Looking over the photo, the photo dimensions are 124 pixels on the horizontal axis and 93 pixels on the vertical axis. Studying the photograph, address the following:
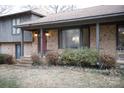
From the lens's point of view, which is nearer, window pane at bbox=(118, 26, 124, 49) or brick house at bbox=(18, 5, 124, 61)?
brick house at bbox=(18, 5, 124, 61)

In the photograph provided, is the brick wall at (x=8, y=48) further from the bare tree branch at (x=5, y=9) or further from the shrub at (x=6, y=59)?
the bare tree branch at (x=5, y=9)

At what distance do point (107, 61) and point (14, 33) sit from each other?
1040 cm

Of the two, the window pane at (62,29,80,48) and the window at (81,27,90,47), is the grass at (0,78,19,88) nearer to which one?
the window at (81,27,90,47)

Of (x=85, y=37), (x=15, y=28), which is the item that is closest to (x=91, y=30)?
(x=85, y=37)

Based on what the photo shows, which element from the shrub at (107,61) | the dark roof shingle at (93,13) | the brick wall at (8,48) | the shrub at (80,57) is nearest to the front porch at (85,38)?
the shrub at (107,61)

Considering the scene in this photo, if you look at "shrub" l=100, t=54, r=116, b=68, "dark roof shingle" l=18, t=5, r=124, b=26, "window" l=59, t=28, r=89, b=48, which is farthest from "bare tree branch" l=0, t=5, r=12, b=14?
"shrub" l=100, t=54, r=116, b=68

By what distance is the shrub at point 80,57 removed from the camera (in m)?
11.4

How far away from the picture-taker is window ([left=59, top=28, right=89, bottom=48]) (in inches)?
568

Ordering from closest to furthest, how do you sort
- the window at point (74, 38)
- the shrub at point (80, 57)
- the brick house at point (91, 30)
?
1. the shrub at point (80, 57)
2. the brick house at point (91, 30)
3. the window at point (74, 38)

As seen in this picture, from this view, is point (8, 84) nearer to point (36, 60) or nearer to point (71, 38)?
point (36, 60)

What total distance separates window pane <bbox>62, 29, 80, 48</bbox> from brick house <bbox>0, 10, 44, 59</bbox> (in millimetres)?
3164

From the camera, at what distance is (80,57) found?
11.6 m

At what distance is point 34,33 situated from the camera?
1706cm

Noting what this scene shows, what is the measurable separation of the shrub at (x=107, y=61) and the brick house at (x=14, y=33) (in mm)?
7503
